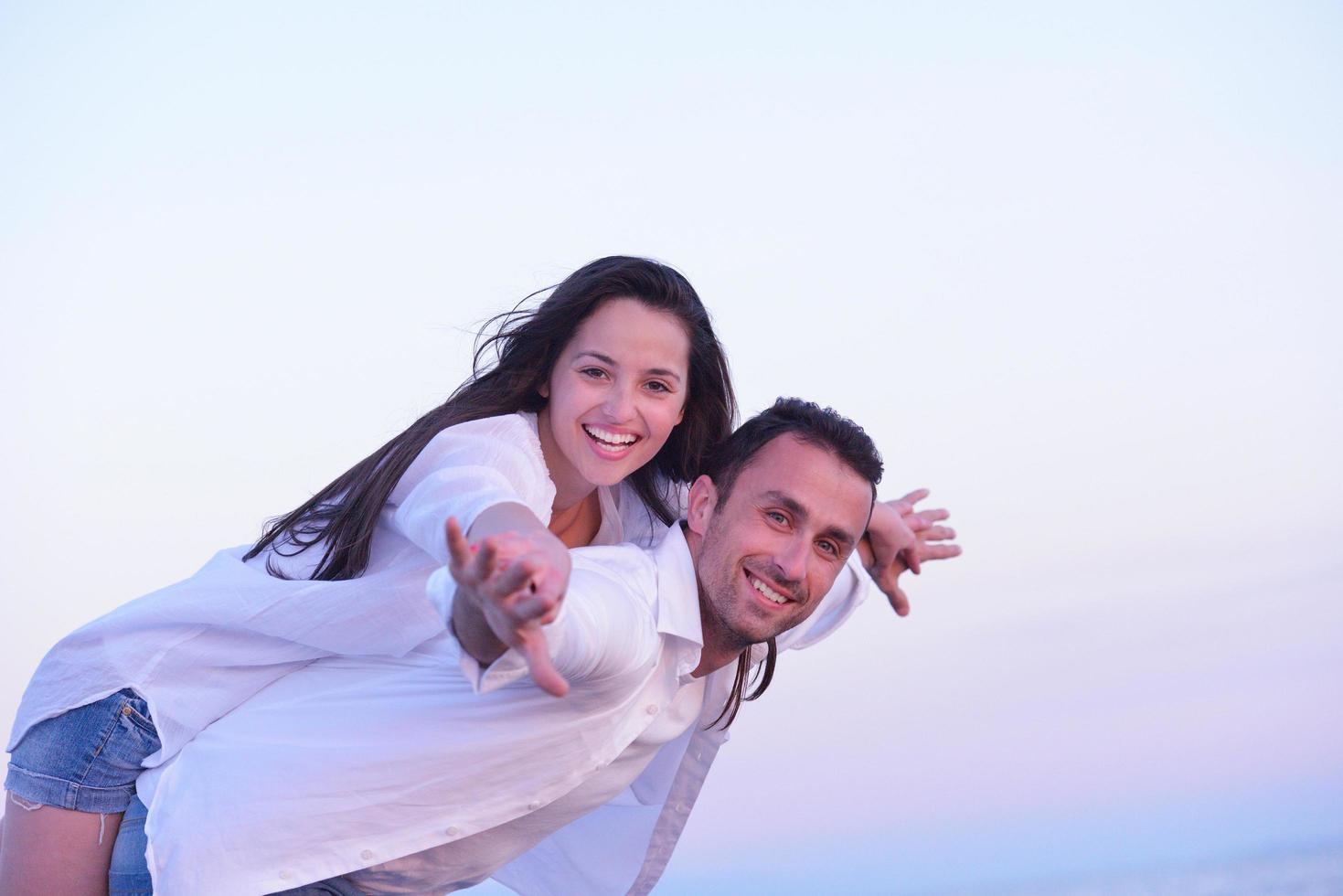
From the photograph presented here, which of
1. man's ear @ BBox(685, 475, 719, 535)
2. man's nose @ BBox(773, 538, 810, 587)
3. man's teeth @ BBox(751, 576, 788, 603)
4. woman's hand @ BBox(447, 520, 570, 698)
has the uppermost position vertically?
man's ear @ BBox(685, 475, 719, 535)

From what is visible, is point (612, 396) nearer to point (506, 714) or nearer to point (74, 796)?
point (506, 714)

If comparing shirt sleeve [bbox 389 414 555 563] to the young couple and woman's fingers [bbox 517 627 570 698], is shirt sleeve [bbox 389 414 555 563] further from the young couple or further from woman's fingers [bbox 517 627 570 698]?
woman's fingers [bbox 517 627 570 698]

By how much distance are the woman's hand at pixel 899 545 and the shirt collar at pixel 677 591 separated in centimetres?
79

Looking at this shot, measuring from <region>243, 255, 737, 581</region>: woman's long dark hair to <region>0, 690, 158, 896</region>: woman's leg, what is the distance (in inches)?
22.0

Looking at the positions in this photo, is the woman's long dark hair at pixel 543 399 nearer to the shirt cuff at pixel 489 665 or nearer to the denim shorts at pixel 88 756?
the denim shorts at pixel 88 756

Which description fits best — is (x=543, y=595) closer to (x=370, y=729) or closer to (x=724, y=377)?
(x=370, y=729)

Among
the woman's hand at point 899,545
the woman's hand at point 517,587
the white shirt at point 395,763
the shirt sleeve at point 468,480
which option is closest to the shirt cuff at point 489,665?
the woman's hand at point 517,587

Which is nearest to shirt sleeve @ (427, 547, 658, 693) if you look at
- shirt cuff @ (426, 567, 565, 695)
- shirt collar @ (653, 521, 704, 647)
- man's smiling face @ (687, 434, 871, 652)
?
shirt cuff @ (426, 567, 565, 695)

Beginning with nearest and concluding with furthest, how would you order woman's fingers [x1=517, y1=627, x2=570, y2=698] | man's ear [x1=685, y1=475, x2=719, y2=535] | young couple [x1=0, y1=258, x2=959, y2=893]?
woman's fingers [x1=517, y1=627, x2=570, y2=698]
young couple [x1=0, y1=258, x2=959, y2=893]
man's ear [x1=685, y1=475, x2=719, y2=535]

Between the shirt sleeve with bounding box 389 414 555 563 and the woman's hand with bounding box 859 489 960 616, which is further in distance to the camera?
the woman's hand with bounding box 859 489 960 616

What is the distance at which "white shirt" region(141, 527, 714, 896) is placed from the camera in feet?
10.1

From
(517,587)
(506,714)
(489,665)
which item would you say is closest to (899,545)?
(506,714)

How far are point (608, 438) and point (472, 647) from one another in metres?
1.47

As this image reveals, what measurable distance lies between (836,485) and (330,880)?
1642 mm
